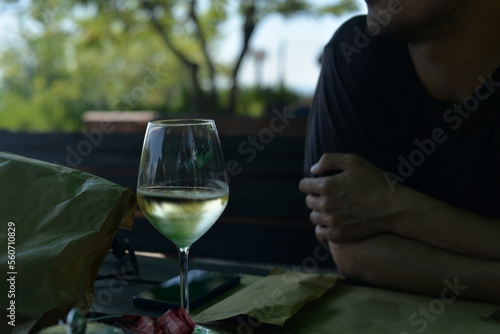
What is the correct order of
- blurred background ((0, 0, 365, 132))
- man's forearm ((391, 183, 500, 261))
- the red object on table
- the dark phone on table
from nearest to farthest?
1. the red object on table
2. the dark phone on table
3. man's forearm ((391, 183, 500, 261))
4. blurred background ((0, 0, 365, 132))

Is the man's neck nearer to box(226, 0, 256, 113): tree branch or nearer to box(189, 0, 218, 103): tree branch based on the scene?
box(226, 0, 256, 113): tree branch

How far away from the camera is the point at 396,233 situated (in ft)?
3.95

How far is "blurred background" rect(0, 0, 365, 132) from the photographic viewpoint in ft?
27.9

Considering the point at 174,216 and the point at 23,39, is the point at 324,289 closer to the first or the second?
the point at 174,216

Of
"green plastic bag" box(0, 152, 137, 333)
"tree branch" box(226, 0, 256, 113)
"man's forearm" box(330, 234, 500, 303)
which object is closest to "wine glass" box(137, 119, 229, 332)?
"green plastic bag" box(0, 152, 137, 333)

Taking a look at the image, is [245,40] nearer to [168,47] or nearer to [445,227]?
[168,47]

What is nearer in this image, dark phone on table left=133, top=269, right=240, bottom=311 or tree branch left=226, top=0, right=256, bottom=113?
dark phone on table left=133, top=269, right=240, bottom=311

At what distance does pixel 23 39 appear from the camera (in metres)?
10.6

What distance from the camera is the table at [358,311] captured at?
749 mm

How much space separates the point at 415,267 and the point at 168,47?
10.0 meters

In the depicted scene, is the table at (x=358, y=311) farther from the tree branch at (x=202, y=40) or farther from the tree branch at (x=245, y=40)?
the tree branch at (x=202, y=40)

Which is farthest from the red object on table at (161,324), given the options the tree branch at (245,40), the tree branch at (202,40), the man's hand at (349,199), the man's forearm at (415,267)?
the tree branch at (202,40)

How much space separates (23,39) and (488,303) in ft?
37.3

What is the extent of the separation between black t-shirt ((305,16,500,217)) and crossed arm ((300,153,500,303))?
0.11 meters
